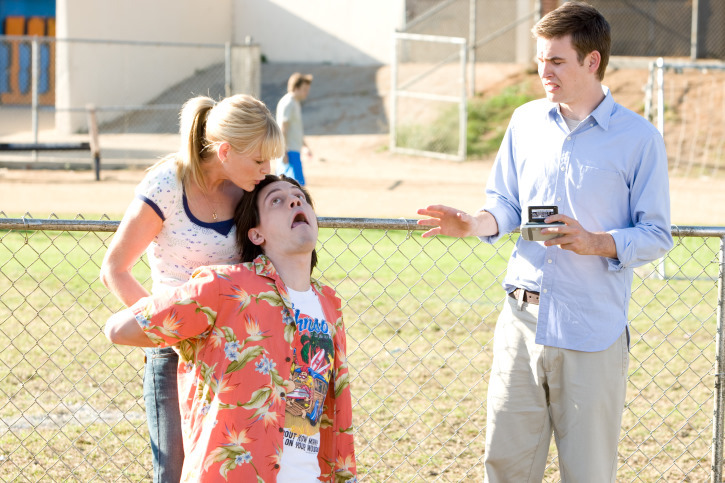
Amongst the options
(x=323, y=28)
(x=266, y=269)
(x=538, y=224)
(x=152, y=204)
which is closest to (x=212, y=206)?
(x=152, y=204)

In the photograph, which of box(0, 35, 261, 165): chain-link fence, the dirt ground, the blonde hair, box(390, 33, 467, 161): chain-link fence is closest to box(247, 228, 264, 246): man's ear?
the blonde hair

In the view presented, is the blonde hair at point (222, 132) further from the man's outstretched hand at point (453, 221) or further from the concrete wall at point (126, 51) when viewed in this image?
the concrete wall at point (126, 51)

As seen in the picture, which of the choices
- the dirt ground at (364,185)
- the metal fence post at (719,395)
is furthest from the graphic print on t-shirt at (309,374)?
the dirt ground at (364,185)

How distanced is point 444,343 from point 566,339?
12.4 feet

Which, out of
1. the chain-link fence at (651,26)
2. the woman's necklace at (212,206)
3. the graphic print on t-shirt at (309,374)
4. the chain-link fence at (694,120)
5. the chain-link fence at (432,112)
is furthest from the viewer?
the chain-link fence at (651,26)

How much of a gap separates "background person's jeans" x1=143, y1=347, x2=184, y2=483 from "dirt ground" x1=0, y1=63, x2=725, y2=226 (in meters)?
8.40

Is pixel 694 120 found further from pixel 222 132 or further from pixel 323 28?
pixel 222 132

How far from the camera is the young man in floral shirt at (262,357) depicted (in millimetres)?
2445

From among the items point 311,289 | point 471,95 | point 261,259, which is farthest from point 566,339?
point 471,95

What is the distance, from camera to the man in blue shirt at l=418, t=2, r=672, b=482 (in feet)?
9.39

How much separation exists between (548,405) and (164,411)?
1.25 meters

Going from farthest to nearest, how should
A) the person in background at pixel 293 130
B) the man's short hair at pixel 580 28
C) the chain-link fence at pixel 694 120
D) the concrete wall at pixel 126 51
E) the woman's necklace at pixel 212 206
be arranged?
1. the concrete wall at pixel 126 51
2. the chain-link fence at pixel 694 120
3. the person in background at pixel 293 130
4. the man's short hair at pixel 580 28
5. the woman's necklace at pixel 212 206

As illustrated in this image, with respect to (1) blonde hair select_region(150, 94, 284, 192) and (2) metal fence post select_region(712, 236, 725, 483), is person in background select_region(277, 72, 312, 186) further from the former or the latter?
(1) blonde hair select_region(150, 94, 284, 192)

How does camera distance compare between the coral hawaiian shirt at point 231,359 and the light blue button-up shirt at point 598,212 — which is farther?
the light blue button-up shirt at point 598,212
